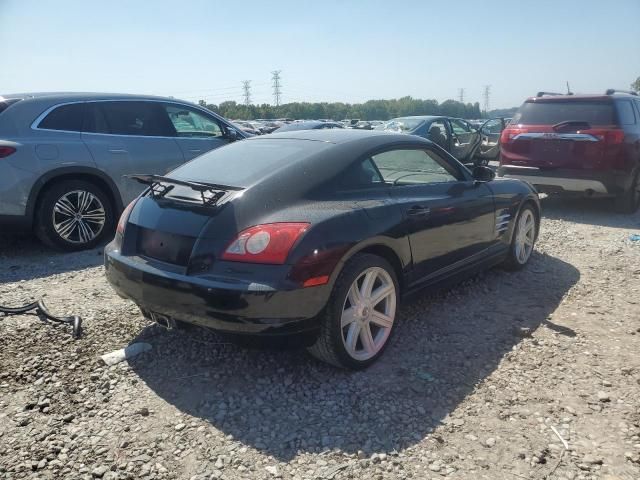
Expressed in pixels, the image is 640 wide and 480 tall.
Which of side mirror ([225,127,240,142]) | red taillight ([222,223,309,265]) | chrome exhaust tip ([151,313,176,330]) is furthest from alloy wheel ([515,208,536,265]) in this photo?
side mirror ([225,127,240,142])

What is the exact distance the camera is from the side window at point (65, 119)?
19.0 feet

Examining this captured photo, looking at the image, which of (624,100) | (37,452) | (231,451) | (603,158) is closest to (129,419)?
(37,452)

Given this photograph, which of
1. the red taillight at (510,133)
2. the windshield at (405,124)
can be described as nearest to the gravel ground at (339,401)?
the red taillight at (510,133)

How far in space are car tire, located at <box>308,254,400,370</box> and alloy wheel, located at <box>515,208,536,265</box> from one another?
2.30 metres

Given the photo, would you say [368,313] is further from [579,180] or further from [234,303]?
[579,180]

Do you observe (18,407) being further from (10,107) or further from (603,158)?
(603,158)

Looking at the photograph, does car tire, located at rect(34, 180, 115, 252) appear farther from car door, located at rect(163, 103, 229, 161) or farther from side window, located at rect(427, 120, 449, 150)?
side window, located at rect(427, 120, 449, 150)

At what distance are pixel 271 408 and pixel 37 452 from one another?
3.74 feet

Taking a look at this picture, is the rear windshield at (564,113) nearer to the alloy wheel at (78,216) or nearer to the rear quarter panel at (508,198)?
the rear quarter panel at (508,198)

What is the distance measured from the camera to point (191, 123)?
23.3ft

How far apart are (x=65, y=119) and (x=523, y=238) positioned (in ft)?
16.9

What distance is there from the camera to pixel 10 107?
5574 millimetres

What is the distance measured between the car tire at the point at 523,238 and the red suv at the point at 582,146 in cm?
279

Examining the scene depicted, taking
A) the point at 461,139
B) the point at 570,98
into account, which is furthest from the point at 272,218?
the point at 461,139
